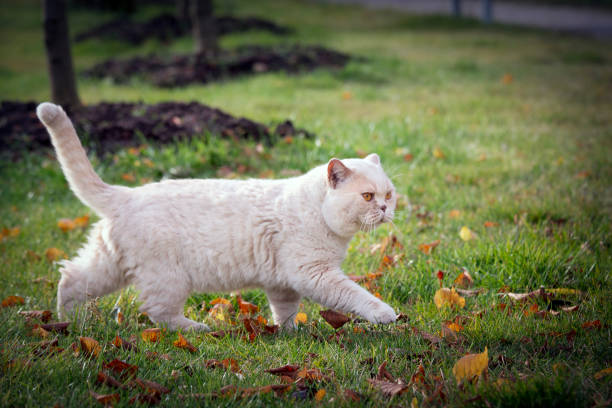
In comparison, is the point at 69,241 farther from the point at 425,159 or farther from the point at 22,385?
the point at 425,159

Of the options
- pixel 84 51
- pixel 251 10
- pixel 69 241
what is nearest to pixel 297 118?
pixel 69 241

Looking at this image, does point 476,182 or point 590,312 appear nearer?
point 590,312

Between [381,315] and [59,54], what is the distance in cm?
638

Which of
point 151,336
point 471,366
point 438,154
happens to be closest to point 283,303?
point 151,336

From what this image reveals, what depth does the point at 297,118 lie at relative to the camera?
7.38 m

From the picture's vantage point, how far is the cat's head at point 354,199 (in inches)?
122

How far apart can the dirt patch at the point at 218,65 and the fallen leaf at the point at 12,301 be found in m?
7.24

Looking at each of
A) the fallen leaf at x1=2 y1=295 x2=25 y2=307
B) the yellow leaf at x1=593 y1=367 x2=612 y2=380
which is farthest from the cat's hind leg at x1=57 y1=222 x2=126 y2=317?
the yellow leaf at x1=593 y1=367 x2=612 y2=380

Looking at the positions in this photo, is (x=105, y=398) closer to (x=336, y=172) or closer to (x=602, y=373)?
(x=336, y=172)

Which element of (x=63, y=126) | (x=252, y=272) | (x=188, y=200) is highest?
(x=63, y=126)

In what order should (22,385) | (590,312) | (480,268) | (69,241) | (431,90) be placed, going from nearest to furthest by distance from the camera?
(22,385) < (590,312) < (480,268) < (69,241) < (431,90)

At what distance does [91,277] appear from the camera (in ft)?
10.5

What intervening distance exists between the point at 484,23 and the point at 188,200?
1626 cm

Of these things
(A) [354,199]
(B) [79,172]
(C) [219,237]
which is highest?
(B) [79,172]
